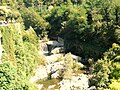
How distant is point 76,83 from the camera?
3938 centimetres

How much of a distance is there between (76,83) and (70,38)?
62.3ft

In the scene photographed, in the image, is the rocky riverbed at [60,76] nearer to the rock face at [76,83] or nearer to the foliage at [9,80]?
the rock face at [76,83]

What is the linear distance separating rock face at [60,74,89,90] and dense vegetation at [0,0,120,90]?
4.07 feet

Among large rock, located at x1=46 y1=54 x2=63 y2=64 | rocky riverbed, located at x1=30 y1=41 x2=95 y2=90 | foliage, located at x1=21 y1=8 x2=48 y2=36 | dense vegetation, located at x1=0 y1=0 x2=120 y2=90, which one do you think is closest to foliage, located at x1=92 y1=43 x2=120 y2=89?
dense vegetation, located at x1=0 y1=0 x2=120 y2=90

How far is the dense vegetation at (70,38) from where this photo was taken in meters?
35.6

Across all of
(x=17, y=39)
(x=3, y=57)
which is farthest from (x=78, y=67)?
Result: (x=3, y=57)

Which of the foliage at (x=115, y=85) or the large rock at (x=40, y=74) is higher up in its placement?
the foliage at (x=115, y=85)

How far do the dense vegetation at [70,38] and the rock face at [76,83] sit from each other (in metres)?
1.24

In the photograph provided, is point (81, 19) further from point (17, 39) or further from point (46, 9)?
point (46, 9)

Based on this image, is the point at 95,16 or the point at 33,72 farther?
the point at 95,16

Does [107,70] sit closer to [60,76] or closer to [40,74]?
[60,76]

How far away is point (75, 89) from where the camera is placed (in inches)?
1497

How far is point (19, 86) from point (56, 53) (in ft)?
77.5

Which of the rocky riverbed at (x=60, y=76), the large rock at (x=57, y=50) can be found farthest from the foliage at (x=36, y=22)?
the rocky riverbed at (x=60, y=76)
